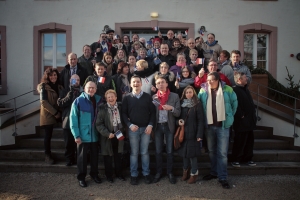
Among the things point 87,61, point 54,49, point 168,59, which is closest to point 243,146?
point 168,59

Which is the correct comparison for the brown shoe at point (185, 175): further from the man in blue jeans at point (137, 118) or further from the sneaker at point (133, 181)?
the sneaker at point (133, 181)

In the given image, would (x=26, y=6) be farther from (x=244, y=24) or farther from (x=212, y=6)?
(x=244, y=24)

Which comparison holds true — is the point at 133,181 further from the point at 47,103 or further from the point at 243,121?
the point at 243,121

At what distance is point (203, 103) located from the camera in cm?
430

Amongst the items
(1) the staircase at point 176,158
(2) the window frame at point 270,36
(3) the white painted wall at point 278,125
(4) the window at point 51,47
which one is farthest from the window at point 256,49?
(4) the window at point 51,47

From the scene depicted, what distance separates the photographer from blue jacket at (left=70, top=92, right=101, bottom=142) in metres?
4.12

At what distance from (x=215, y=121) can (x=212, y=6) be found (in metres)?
5.94

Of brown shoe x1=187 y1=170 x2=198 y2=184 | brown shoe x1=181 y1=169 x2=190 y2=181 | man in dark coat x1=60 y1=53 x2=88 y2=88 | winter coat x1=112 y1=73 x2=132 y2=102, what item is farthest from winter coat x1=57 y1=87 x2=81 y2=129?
brown shoe x1=187 y1=170 x2=198 y2=184

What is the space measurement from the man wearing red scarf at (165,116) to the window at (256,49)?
6.02m

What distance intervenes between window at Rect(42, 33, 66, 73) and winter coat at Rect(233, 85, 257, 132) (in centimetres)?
674

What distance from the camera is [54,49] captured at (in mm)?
8945

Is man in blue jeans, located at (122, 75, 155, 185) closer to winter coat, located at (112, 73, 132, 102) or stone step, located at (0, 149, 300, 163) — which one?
winter coat, located at (112, 73, 132, 102)

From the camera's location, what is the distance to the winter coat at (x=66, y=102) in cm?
447

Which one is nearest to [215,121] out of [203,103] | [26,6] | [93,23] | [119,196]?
[203,103]
